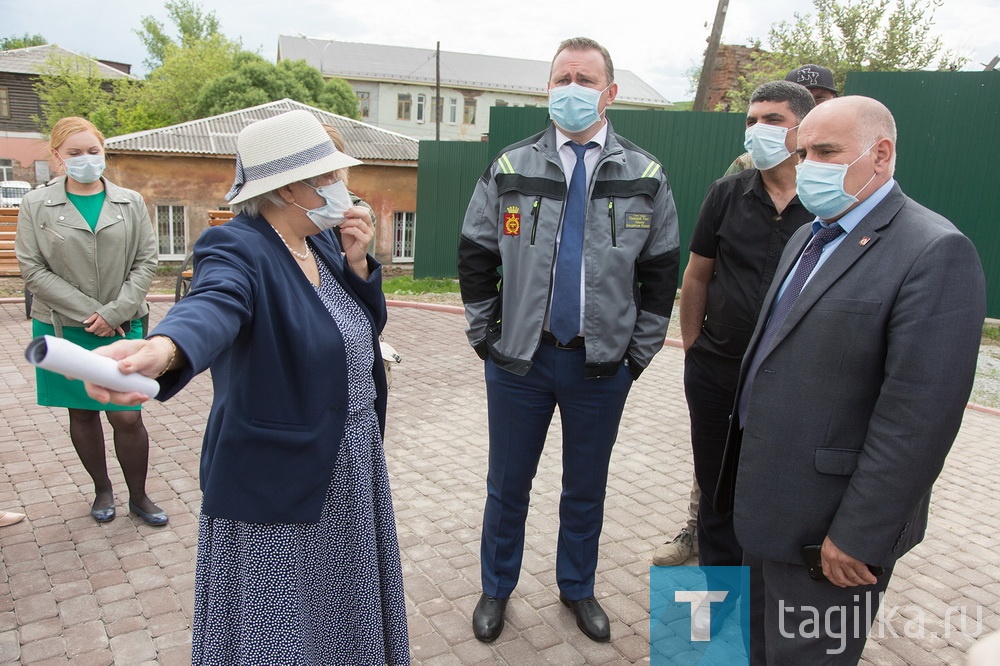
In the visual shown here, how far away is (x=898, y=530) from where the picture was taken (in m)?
2.09

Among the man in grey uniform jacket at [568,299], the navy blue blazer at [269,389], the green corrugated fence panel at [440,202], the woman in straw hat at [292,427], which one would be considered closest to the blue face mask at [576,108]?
the man in grey uniform jacket at [568,299]

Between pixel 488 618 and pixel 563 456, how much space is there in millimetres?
815

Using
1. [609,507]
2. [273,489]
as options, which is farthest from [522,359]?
[609,507]

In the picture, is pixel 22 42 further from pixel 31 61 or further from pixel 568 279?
pixel 568 279

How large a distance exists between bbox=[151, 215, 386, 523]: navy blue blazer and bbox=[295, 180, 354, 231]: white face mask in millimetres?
165

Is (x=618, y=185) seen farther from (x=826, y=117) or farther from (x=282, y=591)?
(x=282, y=591)

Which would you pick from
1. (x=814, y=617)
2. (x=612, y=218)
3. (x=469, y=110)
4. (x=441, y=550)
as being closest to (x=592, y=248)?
(x=612, y=218)

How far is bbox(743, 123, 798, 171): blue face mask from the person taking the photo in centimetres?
326

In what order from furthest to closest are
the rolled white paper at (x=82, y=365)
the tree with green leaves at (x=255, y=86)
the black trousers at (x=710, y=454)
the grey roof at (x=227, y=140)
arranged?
1. the tree with green leaves at (x=255, y=86)
2. the grey roof at (x=227, y=140)
3. the black trousers at (x=710, y=454)
4. the rolled white paper at (x=82, y=365)

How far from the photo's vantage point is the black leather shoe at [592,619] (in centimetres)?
334

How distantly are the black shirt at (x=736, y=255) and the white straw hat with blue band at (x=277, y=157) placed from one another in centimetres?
183

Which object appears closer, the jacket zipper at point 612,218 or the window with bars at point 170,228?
the jacket zipper at point 612,218

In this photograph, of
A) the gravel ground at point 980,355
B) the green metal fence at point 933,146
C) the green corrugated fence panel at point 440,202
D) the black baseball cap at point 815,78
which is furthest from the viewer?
the green corrugated fence panel at point 440,202

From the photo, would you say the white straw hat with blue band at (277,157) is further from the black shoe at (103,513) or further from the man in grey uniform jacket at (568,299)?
the black shoe at (103,513)
